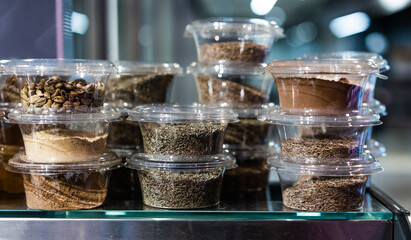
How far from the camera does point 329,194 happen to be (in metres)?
1.00

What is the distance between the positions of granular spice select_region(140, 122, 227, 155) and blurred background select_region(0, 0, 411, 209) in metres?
0.35

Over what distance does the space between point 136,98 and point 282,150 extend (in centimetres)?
45

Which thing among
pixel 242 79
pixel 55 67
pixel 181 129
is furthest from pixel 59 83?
pixel 242 79

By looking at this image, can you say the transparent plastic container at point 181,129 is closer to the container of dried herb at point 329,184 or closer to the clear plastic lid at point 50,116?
the clear plastic lid at point 50,116

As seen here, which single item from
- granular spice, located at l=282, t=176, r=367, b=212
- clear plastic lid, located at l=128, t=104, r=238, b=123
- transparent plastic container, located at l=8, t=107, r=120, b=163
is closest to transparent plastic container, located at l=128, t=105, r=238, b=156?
clear plastic lid, located at l=128, t=104, r=238, b=123

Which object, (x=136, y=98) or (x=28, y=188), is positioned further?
(x=136, y=98)

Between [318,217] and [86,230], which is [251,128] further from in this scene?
[86,230]

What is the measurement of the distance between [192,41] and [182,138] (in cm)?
203

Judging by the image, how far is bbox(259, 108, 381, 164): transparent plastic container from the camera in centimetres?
102

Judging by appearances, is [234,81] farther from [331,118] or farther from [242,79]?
[331,118]

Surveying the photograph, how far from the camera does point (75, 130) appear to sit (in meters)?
1.01

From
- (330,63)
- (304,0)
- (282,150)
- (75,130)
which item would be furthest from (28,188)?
(304,0)

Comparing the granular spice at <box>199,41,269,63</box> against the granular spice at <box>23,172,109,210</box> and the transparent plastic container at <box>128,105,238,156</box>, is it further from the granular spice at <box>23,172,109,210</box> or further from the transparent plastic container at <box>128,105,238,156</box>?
the granular spice at <box>23,172,109,210</box>

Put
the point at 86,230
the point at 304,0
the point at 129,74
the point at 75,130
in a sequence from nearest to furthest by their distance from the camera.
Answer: the point at 86,230
the point at 75,130
the point at 129,74
the point at 304,0
